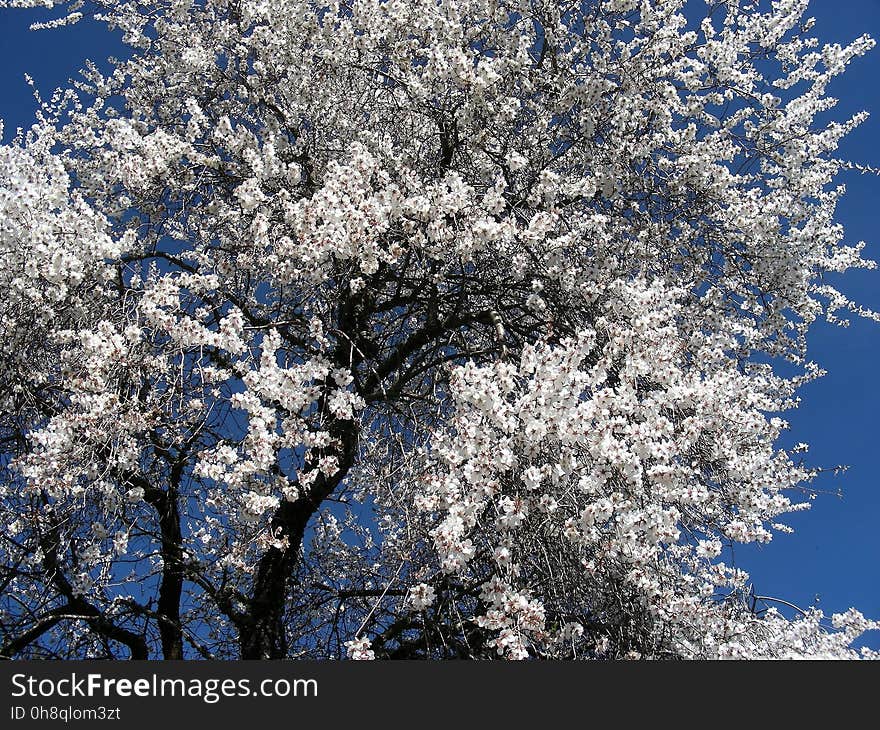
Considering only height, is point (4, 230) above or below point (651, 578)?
above

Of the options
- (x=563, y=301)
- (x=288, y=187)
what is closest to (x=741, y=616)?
(x=563, y=301)

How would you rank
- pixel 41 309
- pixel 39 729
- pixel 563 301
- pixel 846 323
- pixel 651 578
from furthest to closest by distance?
pixel 846 323 < pixel 563 301 < pixel 41 309 < pixel 651 578 < pixel 39 729

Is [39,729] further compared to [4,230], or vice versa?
[4,230]

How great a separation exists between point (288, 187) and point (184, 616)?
391 cm

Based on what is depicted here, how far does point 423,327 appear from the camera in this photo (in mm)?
7605

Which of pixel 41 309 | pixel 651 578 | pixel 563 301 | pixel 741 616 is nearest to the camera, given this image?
pixel 651 578

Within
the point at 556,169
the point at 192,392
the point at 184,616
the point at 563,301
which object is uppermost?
the point at 556,169

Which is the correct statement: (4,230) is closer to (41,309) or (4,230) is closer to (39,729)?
(41,309)

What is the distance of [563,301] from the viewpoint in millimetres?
7086

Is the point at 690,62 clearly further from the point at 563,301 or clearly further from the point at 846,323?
the point at 846,323

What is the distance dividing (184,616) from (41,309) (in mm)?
2950

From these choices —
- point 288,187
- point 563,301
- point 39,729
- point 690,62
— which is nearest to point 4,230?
point 288,187

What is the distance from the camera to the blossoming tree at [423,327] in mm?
5512

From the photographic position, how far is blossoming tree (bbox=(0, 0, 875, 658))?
18.1 ft
